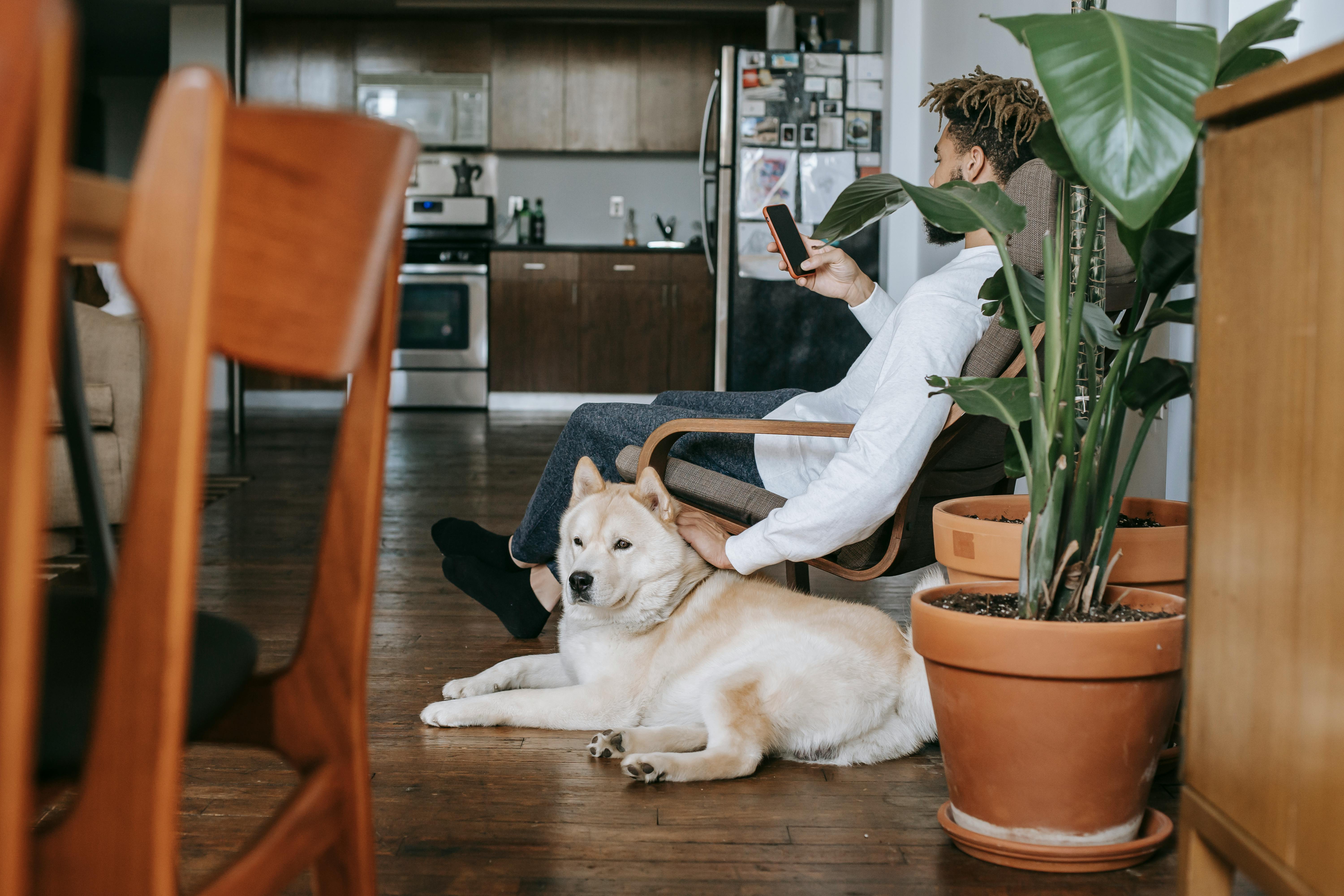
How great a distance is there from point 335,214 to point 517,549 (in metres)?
1.66

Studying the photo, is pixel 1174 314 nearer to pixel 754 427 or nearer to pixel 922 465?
pixel 922 465

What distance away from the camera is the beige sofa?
3.20m

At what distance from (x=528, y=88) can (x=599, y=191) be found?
88 centimetres

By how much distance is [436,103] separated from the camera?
24.6ft

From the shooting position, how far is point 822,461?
6.64 ft

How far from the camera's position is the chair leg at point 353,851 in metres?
0.77

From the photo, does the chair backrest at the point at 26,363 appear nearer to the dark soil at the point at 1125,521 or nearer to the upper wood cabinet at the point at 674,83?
the dark soil at the point at 1125,521

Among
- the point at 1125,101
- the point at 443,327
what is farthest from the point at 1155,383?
the point at 443,327

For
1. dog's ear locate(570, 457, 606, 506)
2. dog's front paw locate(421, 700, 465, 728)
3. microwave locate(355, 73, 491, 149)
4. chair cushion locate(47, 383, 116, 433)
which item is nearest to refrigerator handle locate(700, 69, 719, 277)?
microwave locate(355, 73, 491, 149)

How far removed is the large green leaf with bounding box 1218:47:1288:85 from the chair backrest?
3.82 feet

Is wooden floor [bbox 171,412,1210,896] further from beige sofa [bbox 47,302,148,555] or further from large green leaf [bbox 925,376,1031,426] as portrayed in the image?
beige sofa [bbox 47,302,148,555]

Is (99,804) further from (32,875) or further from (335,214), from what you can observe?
(335,214)

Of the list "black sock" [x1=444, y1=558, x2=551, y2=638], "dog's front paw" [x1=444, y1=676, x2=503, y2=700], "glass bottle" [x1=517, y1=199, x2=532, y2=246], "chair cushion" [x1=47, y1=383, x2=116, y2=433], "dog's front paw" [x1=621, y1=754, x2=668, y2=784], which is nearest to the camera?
"dog's front paw" [x1=621, y1=754, x2=668, y2=784]

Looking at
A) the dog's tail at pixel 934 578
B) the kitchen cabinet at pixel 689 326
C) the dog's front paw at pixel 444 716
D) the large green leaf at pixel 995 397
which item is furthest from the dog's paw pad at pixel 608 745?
the kitchen cabinet at pixel 689 326
